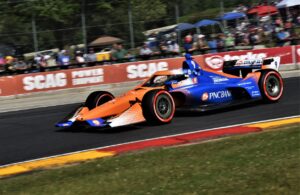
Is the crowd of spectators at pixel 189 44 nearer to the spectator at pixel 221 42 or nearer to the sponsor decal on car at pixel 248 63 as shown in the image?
the spectator at pixel 221 42

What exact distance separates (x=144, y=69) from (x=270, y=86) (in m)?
9.22

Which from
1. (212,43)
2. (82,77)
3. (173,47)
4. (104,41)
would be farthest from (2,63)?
(212,43)

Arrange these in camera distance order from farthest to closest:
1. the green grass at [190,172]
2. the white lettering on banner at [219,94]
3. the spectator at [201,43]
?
the spectator at [201,43], the white lettering on banner at [219,94], the green grass at [190,172]

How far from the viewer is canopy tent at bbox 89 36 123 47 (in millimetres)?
21034

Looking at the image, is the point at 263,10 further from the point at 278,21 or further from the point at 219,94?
the point at 219,94

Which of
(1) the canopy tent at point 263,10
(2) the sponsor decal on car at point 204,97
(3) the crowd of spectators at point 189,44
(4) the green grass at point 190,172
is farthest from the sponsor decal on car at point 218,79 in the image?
(1) the canopy tent at point 263,10

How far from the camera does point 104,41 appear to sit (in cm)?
2116

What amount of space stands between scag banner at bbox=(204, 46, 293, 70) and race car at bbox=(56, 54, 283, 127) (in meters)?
8.55

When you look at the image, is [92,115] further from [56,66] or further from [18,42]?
[18,42]

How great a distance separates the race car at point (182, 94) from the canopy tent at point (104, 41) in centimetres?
1010

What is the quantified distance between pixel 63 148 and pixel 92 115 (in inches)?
50.6

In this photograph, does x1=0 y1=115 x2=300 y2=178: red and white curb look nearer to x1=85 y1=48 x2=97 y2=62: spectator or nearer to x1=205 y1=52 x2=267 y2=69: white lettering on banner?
x1=205 y1=52 x2=267 y2=69: white lettering on banner

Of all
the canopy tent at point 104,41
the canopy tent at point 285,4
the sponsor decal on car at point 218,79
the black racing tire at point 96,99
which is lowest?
the black racing tire at point 96,99

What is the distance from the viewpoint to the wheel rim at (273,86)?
37.2ft
